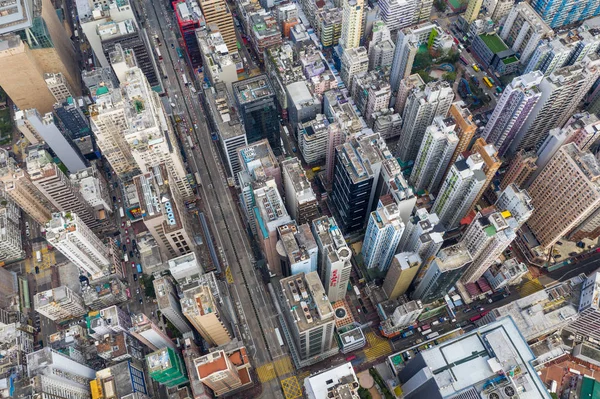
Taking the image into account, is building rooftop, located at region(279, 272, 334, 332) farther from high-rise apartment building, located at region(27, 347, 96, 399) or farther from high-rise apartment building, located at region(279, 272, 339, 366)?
high-rise apartment building, located at region(27, 347, 96, 399)

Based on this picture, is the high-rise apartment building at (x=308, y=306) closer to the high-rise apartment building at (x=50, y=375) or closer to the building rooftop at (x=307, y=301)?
the building rooftop at (x=307, y=301)

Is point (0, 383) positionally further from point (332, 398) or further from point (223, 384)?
point (332, 398)

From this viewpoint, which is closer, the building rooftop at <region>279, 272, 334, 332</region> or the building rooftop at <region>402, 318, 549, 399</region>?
the building rooftop at <region>402, 318, 549, 399</region>

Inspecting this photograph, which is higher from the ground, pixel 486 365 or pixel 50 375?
pixel 50 375

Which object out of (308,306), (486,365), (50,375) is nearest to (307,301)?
(308,306)

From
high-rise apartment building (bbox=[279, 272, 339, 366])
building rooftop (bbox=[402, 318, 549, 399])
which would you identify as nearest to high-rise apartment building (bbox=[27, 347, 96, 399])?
high-rise apartment building (bbox=[279, 272, 339, 366])

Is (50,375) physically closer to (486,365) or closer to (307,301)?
(307,301)

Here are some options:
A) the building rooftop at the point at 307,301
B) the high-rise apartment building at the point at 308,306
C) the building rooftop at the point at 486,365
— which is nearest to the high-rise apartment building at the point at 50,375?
the high-rise apartment building at the point at 308,306
